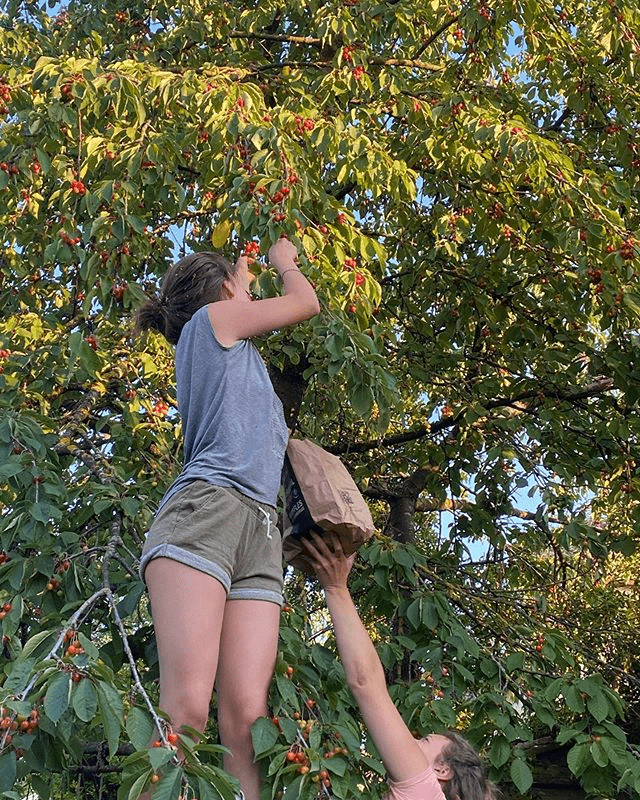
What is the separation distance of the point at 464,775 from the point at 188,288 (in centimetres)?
149

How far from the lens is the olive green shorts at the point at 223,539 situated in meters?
2.16

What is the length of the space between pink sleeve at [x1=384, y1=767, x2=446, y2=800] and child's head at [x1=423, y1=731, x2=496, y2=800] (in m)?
0.17

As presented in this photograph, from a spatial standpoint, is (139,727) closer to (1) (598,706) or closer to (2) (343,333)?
(2) (343,333)

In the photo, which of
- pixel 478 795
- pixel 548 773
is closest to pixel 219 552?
pixel 478 795

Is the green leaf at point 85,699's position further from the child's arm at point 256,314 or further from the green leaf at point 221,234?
the green leaf at point 221,234

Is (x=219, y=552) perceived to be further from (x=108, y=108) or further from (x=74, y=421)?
(x=108, y=108)

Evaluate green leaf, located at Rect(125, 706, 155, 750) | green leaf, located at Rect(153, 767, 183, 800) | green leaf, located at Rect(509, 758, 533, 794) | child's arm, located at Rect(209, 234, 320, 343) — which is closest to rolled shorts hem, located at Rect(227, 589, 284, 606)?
green leaf, located at Rect(125, 706, 155, 750)

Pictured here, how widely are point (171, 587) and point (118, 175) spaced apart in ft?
7.28

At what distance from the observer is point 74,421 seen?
4.09 m

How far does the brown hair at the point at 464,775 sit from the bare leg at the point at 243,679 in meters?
0.56

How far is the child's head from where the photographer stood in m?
2.54

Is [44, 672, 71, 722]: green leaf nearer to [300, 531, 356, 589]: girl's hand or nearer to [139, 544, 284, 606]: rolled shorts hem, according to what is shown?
[139, 544, 284, 606]: rolled shorts hem

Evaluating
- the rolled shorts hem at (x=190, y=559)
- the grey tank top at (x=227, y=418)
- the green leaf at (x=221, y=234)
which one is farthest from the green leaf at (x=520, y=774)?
the green leaf at (x=221, y=234)

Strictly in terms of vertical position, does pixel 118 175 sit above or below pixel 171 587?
above
